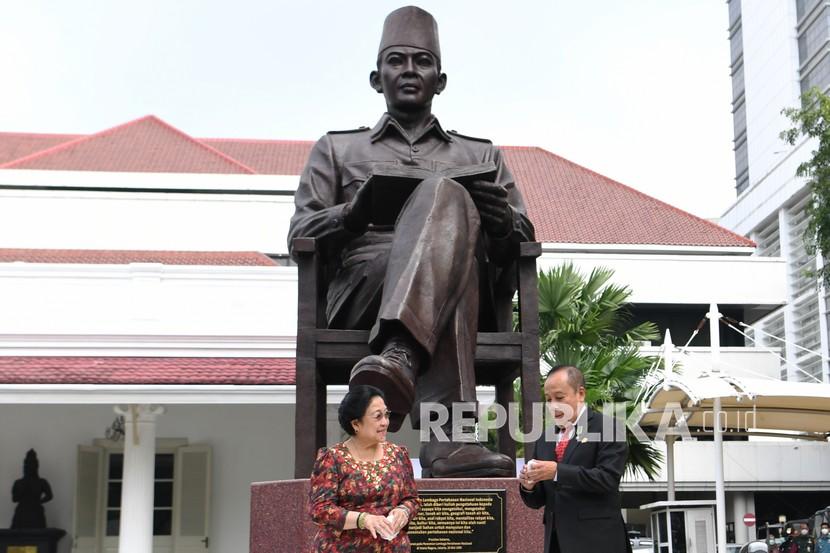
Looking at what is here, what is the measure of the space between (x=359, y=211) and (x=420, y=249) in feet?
1.48

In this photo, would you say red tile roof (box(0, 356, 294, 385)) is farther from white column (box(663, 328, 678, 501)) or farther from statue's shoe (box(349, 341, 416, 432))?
statue's shoe (box(349, 341, 416, 432))

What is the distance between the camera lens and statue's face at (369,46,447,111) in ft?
17.3

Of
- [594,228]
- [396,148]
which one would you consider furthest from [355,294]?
[594,228]

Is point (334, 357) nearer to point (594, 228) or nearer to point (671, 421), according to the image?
point (671, 421)

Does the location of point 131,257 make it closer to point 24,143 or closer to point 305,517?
point 24,143

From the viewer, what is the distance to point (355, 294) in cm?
488

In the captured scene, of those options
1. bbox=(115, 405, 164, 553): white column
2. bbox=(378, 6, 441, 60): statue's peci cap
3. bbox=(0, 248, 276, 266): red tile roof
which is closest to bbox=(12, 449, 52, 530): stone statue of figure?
bbox=(115, 405, 164, 553): white column

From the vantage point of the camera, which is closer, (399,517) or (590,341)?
(399,517)

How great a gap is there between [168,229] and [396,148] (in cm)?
1836

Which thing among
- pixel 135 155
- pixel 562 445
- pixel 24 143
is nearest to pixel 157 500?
pixel 135 155

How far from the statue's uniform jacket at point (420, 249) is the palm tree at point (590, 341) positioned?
804 cm

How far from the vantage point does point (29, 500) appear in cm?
1599

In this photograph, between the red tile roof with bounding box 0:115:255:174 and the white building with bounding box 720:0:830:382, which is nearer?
the red tile roof with bounding box 0:115:255:174

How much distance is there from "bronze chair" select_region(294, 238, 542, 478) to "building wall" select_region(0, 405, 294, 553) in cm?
1165
